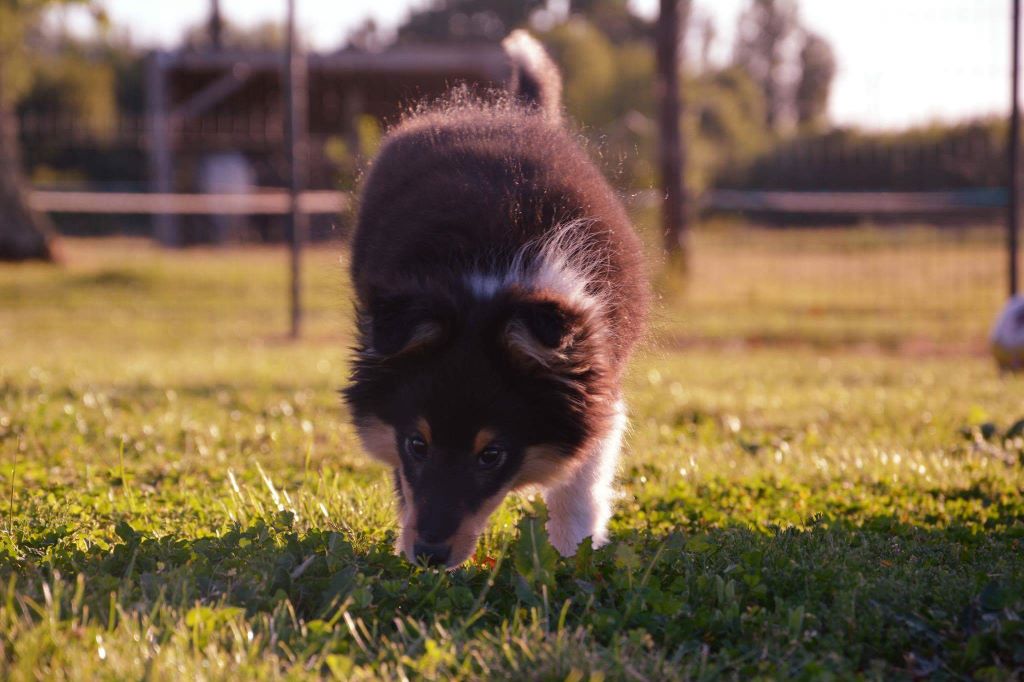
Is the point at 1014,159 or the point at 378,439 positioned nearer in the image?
the point at 378,439

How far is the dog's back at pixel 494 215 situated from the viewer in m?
4.11

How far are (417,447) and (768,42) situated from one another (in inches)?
2203

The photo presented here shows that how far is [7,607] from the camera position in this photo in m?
3.00

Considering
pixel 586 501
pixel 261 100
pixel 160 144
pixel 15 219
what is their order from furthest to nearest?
pixel 261 100
pixel 160 144
pixel 15 219
pixel 586 501

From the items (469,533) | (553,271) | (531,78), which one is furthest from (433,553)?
(531,78)

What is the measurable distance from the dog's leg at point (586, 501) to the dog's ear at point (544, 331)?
1.98ft

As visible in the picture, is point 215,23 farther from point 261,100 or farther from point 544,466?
point 544,466

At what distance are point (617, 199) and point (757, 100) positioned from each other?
43.1 meters

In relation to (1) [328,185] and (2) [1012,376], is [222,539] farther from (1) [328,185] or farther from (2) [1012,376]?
(1) [328,185]

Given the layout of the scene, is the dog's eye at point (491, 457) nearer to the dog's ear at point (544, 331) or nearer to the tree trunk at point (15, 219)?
the dog's ear at point (544, 331)

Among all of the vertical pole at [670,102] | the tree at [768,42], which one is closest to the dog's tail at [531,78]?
the vertical pole at [670,102]

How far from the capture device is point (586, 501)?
440 cm

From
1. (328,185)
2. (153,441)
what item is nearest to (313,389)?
(153,441)

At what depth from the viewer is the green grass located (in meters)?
3.07
